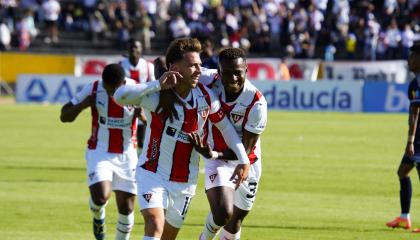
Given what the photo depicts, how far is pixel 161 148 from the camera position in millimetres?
9516

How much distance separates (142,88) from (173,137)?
0.67m

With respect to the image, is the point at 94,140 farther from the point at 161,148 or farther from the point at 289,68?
the point at 289,68

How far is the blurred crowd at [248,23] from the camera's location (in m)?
47.0

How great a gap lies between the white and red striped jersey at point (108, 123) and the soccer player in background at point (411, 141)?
3.68 meters

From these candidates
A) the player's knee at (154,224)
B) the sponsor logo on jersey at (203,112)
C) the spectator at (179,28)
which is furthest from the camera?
the spectator at (179,28)

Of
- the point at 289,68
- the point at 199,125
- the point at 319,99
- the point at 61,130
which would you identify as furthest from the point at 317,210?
the point at 289,68

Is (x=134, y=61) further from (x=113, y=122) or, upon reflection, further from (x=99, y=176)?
(x=99, y=176)

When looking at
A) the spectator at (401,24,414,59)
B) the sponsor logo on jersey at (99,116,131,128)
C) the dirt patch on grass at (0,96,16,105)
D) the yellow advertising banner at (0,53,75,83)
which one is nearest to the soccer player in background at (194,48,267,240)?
the sponsor logo on jersey at (99,116,131,128)

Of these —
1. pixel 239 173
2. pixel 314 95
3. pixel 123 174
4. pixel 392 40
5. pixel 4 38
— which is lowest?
pixel 4 38

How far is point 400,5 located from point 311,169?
2831 centimetres

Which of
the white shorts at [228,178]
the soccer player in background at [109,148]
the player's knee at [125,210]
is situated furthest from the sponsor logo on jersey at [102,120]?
the white shorts at [228,178]

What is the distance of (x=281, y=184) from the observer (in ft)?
62.3

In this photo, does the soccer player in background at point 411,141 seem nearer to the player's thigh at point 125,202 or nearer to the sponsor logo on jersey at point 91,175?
the player's thigh at point 125,202

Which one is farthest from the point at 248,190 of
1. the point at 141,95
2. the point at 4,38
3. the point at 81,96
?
the point at 4,38
